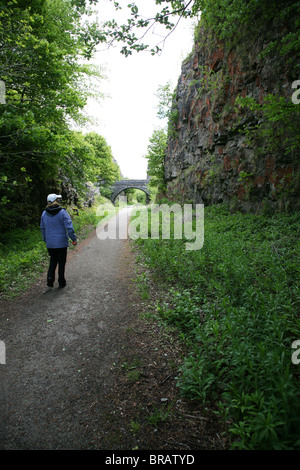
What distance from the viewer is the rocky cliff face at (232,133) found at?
7215mm

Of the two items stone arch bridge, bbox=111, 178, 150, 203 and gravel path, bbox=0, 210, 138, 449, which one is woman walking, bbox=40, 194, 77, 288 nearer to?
gravel path, bbox=0, 210, 138, 449

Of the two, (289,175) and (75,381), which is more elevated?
(289,175)

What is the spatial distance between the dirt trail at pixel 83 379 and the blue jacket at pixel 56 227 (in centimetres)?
130

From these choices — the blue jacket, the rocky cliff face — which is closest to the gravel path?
the blue jacket

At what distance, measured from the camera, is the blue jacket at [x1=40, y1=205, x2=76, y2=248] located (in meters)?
5.10

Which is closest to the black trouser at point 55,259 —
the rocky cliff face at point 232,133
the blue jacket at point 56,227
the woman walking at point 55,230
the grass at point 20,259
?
the woman walking at point 55,230

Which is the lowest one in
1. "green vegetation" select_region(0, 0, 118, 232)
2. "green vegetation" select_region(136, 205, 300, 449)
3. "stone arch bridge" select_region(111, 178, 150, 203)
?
"green vegetation" select_region(136, 205, 300, 449)

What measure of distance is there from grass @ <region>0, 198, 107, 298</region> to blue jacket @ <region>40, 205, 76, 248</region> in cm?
149

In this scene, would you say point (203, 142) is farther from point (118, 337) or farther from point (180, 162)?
point (118, 337)

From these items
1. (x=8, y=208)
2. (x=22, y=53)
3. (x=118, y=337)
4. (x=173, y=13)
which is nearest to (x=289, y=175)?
(x=173, y=13)

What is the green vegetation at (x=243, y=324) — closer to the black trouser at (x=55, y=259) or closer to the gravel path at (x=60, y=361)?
the gravel path at (x=60, y=361)

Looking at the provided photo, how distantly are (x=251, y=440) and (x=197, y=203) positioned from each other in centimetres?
1260

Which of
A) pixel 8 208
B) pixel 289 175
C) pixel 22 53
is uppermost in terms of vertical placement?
pixel 22 53

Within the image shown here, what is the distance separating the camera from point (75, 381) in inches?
105
